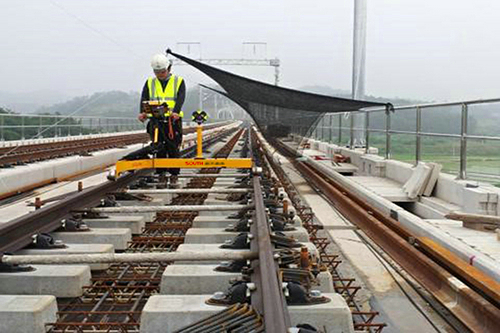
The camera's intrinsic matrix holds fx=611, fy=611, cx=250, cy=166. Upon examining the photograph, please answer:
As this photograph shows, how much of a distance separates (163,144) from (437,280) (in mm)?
5390

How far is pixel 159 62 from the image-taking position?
8336 millimetres

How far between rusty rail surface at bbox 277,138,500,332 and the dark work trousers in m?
2.66

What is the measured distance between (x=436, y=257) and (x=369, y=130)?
9128 millimetres

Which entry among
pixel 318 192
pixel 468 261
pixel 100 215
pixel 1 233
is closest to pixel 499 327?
pixel 468 261

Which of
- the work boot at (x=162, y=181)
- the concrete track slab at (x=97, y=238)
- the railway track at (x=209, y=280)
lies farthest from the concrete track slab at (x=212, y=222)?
the work boot at (x=162, y=181)

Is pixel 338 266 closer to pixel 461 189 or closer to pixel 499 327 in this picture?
pixel 499 327

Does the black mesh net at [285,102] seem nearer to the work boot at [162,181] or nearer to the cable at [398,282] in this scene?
the work boot at [162,181]

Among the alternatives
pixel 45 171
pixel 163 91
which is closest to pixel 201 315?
pixel 163 91

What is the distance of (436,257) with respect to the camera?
453 cm

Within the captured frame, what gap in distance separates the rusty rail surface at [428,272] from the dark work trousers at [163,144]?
2.66 metres

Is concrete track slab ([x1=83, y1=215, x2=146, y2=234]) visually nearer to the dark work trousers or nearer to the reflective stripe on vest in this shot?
the dark work trousers

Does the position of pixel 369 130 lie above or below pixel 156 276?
above

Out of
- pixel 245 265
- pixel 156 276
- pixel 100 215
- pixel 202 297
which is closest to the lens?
pixel 202 297

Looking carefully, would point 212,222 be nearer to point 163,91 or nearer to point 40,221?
point 40,221
